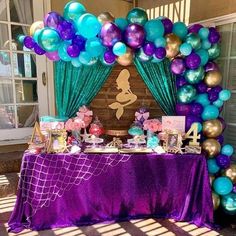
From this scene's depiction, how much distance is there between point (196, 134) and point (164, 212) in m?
0.80

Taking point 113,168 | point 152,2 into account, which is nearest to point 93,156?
point 113,168

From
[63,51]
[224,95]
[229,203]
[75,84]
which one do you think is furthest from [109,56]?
[229,203]

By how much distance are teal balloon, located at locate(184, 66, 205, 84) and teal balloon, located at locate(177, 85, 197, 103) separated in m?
0.07

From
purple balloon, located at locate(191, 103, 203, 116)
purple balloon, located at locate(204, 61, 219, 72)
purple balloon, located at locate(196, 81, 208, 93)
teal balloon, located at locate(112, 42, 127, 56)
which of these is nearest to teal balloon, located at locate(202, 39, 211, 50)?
purple balloon, located at locate(204, 61, 219, 72)

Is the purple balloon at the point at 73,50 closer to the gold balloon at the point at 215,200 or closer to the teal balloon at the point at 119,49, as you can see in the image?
the teal balloon at the point at 119,49

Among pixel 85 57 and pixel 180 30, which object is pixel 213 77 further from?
pixel 85 57

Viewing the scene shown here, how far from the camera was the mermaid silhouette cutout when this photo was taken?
7.86ft

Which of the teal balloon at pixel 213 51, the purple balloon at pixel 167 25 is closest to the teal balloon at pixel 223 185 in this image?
the teal balloon at pixel 213 51

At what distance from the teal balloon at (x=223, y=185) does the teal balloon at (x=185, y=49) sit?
1.20m

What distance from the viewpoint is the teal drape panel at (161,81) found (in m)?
2.38

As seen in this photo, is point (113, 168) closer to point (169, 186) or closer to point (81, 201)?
point (81, 201)

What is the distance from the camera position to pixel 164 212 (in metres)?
2.26

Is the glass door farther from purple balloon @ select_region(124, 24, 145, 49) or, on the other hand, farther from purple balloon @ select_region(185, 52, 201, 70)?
purple balloon @ select_region(185, 52, 201, 70)

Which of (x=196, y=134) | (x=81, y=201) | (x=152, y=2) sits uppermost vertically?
(x=152, y=2)
